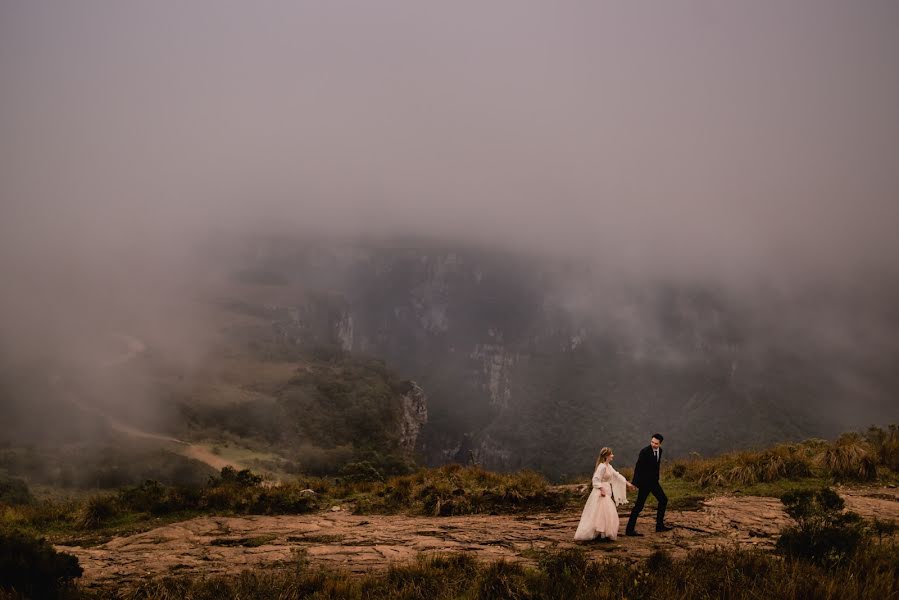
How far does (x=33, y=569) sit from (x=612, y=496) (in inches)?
429

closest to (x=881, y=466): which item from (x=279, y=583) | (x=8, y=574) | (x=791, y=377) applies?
(x=279, y=583)

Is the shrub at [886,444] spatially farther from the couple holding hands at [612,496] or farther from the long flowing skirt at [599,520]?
the long flowing skirt at [599,520]

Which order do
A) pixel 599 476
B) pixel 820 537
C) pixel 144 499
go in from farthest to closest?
pixel 144 499 → pixel 599 476 → pixel 820 537

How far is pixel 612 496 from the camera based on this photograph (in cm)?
1117

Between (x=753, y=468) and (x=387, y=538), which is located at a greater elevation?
(x=753, y=468)

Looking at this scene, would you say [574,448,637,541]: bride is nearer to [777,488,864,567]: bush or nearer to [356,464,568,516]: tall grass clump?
[777,488,864,567]: bush

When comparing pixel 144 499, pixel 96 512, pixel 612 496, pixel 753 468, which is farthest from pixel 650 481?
pixel 96 512

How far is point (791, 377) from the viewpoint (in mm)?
147500

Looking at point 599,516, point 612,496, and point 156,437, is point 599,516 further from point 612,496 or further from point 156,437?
point 156,437

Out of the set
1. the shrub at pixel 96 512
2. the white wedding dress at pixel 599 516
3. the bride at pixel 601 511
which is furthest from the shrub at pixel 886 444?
the shrub at pixel 96 512

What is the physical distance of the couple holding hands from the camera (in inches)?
408

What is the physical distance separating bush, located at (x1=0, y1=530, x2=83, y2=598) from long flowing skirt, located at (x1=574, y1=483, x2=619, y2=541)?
9379mm

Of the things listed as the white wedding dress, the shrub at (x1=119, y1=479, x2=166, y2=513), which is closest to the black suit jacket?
the white wedding dress

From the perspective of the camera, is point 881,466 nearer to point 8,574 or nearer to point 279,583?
point 279,583
